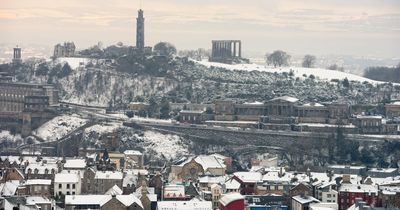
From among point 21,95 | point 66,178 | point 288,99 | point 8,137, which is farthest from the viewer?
point 21,95

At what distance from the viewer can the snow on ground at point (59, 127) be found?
74375mm

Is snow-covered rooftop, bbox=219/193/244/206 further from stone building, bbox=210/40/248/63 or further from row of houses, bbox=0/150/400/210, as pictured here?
stone building, bbox=210/40/248/63

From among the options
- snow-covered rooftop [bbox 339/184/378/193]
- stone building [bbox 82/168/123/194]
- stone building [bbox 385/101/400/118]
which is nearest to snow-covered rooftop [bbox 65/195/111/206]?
stone building [bbox 82/168/123/194]

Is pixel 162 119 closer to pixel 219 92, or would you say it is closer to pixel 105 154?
pixel 219 92

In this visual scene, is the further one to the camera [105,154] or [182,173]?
[105,154]

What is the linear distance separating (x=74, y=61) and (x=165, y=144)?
26.6 metres

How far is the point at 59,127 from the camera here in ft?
248

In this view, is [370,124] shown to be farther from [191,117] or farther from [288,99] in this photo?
[191,117]

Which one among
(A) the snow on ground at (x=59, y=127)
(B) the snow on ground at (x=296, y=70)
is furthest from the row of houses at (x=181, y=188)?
(B) the snow on ground at (x=296, y=70)

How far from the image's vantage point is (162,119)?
3036 inches

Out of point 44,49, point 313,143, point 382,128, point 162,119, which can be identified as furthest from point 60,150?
point 44,49

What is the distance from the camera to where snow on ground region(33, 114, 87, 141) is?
244ft

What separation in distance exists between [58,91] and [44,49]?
24.0 metres

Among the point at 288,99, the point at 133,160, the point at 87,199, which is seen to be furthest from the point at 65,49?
the point at 87,199
